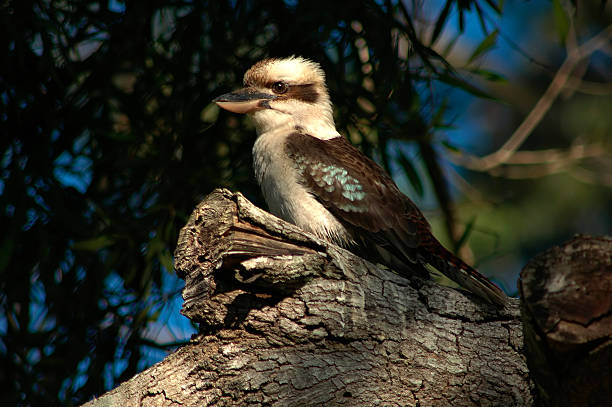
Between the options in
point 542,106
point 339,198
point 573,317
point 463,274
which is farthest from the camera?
point 542,106

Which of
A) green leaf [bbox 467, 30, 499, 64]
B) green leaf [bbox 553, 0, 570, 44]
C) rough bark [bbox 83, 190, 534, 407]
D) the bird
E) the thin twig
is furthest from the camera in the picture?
the thin twig

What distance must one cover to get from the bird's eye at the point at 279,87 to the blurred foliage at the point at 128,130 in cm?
15

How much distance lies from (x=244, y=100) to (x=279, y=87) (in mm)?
211

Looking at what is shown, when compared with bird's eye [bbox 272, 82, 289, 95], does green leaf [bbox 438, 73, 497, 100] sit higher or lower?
lower

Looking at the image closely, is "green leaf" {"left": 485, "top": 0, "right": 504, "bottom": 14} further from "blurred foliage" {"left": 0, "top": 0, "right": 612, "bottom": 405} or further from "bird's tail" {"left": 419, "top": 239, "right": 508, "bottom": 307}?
"bird's tail" {"left": 419, "top": 239, "right": 508, "bottom": 307}

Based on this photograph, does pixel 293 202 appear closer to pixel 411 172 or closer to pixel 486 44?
pixel 411 172

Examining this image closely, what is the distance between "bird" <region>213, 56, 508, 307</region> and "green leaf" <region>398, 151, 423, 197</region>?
0.32m

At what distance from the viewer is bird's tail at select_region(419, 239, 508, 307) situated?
5.63ft

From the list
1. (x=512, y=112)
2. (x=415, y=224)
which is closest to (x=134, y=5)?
Answer: (x=415, y=224)

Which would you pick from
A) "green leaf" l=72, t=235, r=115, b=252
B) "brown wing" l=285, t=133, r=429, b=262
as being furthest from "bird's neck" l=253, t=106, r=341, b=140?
"green leaf" l=72, t=235, r=115, b=252

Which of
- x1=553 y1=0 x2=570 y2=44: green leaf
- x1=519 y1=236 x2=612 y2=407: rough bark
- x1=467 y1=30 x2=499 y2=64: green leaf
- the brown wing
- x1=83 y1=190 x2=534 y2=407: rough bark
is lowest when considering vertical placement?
x1=519 y1=236 x2=612 y2=407: rough bark

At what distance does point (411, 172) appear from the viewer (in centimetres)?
263

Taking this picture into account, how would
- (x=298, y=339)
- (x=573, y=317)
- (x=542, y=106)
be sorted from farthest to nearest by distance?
(x=542, y=106), (x=298, y=339), (x=573, y=317)

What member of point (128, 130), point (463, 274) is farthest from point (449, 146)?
point (128, 130)
